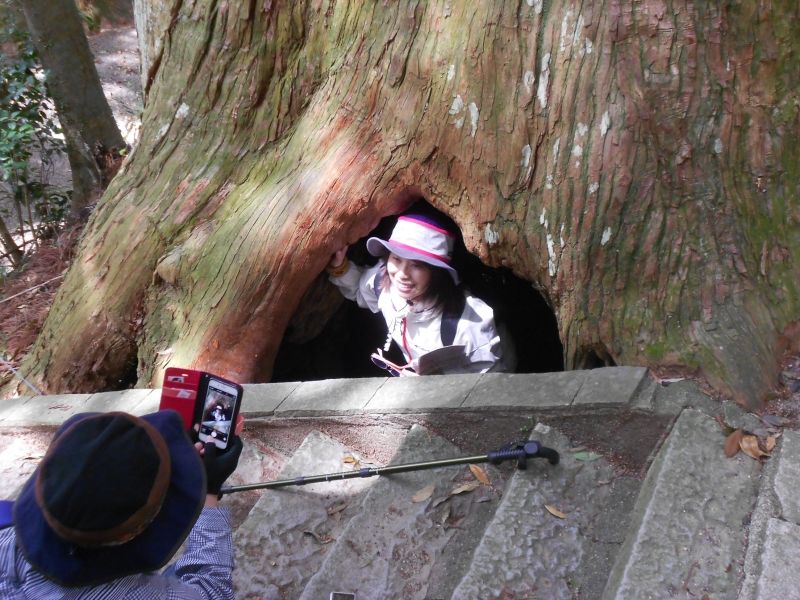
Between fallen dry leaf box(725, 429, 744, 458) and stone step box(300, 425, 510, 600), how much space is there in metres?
0.84

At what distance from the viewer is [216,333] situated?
Answer: 4.02 meters

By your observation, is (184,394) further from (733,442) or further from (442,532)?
(733,442)

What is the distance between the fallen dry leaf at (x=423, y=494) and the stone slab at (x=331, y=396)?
529 mm

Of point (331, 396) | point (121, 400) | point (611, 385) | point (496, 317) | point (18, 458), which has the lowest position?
point (18, 458)

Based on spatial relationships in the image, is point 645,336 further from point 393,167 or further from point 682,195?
point 393,167

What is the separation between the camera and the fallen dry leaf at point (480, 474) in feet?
9.05

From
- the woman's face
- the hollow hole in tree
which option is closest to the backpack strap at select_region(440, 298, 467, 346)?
the woman's face

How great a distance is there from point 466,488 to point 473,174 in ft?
5.13

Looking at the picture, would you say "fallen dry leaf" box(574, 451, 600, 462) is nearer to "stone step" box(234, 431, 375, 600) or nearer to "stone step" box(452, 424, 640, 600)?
"stone step" box(452, 424, 640, 600)

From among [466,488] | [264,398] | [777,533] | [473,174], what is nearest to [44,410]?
[264,398]

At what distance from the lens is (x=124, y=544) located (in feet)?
5.25

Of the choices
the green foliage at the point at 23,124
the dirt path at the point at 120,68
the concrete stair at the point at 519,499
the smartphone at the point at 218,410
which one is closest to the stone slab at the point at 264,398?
the concrete stair at the point at 519,499

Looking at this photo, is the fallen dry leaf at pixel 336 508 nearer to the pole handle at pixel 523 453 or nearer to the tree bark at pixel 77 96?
the pole handle at pixel 523 453

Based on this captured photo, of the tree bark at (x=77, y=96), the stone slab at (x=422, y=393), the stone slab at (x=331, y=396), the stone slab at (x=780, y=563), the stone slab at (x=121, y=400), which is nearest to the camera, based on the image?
the stone slab at (x=780, y=563)
